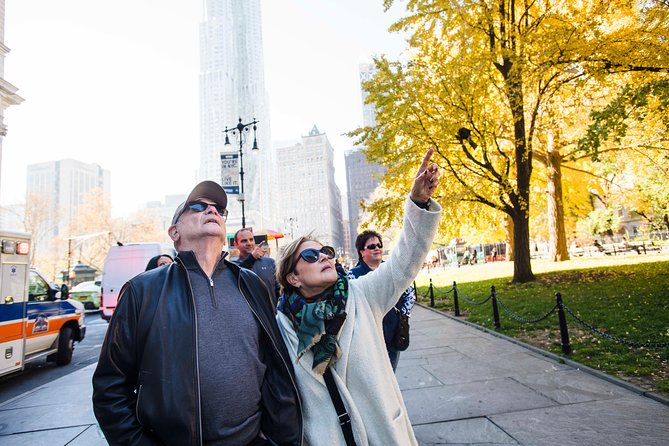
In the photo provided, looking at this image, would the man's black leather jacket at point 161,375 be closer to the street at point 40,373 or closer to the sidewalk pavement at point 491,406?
the sidewalk pavement at point 491,406

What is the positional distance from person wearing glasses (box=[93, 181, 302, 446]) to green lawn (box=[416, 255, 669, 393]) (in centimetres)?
517

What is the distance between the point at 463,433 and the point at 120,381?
3.58 m

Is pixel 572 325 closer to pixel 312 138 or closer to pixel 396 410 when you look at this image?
pixel 396 410

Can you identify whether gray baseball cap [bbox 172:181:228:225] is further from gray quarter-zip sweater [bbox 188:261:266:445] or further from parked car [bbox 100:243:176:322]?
parked car [bbox 100:243:176:322]

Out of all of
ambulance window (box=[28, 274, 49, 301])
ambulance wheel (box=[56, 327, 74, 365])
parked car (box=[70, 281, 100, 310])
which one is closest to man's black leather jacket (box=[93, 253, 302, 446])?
ambulance window (box=[28, 274, 49, 301])

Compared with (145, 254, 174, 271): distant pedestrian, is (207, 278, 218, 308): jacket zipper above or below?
below

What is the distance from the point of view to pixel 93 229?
4178 centimetres

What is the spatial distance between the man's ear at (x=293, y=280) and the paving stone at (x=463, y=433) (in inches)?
103

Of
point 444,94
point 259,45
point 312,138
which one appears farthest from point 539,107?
point 259,45

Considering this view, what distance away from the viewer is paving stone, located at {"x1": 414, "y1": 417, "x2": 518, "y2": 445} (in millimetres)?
3734

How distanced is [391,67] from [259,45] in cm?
14206

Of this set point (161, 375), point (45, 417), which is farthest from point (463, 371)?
point (45, 417)

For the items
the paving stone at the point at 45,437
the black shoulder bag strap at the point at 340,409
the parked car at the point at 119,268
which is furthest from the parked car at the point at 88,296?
the black shoulder bag strap at the point at 340,409

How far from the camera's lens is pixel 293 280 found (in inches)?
91.4
